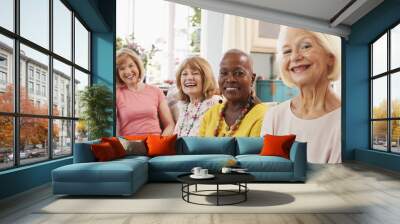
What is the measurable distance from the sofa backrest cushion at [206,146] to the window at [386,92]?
11.7ft

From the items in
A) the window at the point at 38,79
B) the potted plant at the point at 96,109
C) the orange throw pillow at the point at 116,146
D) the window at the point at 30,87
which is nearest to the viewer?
the window at the point at 38,79

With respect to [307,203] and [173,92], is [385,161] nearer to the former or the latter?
[307,203]

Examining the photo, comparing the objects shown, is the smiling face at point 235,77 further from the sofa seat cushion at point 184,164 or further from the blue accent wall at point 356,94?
the sofa seat cushion at point 184,164

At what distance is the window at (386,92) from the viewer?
7.82m

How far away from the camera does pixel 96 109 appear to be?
7918 mm

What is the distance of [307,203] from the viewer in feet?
14.6

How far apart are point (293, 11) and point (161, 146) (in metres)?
4.15

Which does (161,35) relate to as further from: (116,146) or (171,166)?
(171,166)

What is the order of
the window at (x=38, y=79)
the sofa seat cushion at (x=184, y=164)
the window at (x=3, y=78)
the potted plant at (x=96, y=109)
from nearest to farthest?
the window at (x=3, y=78) → the window at (x=38, y=79) → the sofa seat cushion at (x=184, y=164) → the potted plant at (x=96, y=109)

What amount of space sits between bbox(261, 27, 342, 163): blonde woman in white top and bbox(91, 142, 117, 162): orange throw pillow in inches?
168

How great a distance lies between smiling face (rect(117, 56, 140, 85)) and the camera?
8938mm

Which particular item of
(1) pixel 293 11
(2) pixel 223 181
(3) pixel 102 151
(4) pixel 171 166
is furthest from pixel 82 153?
(1) pixel 293 11

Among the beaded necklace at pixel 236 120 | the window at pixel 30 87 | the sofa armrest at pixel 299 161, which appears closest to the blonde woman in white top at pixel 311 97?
the beaded necklace at pixel 236 120

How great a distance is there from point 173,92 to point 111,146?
10.9ft
